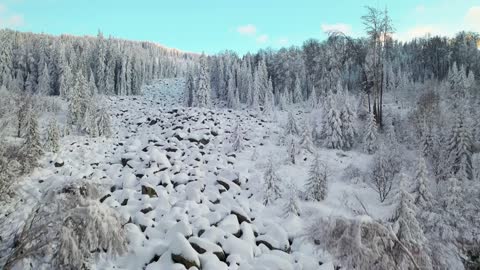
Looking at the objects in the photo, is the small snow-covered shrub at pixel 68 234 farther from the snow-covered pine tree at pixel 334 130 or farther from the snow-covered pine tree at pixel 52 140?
the snow-covered pine tree at pixel 334 130

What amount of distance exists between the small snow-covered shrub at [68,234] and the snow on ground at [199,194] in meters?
1.89

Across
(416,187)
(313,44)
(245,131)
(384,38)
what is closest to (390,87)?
(313,44)

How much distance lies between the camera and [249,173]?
Answer: 1989 cm

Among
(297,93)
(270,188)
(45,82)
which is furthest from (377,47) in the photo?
(45,82)

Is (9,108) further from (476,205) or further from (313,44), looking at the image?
(313,44)

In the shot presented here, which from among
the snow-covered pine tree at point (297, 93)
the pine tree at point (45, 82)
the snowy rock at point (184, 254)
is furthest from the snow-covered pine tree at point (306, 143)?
the pine tree at point (45, 82)

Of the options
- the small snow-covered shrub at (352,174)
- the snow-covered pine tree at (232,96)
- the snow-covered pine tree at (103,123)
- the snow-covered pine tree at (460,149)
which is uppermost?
the snow-covered pine tree at (232,96)

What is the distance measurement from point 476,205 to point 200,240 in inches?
448

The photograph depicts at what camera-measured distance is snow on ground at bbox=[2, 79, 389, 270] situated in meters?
11.0

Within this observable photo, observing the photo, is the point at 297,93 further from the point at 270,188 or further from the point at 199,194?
the point at 199,194

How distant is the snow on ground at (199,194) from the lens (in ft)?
36.2

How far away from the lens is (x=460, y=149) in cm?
2166

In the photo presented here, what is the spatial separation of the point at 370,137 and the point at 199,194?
16320mm

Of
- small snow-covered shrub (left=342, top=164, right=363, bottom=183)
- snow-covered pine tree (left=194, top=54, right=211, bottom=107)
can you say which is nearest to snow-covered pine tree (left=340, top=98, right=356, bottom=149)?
small snow-covered shrub (left=342, top=164, right=363, bottom=183)
